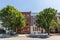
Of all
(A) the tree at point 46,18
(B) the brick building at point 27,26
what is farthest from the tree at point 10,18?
(B) the brick building at point 27,26

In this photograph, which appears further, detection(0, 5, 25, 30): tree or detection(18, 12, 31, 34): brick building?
detection(18, 12, 31, 34): brick building

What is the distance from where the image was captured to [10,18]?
41250 mm

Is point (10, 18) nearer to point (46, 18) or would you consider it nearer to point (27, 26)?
point (46, 18)

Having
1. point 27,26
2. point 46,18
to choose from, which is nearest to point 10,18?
point 46,18

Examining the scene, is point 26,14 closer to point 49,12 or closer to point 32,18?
point 32,18

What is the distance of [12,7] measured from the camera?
43.3 metres

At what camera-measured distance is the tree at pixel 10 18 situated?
41.3 m

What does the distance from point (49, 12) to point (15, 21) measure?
9.90 metres

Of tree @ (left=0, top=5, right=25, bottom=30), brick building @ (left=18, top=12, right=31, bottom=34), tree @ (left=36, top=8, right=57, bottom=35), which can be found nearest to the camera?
tree @ (left=0, top=5, right=25, bottom=30)

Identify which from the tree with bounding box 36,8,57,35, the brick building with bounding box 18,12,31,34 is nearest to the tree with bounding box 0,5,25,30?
the tree with bounding box 36,8,57,35

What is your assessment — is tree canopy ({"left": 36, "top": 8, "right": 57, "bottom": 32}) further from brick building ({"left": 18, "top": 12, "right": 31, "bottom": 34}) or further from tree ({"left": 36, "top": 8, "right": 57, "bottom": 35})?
brick building ({"left": 18, "top": 12, "right": 31, "bottom": 34})

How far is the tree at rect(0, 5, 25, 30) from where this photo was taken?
41312 millimetres

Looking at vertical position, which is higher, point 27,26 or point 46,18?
point 46,18

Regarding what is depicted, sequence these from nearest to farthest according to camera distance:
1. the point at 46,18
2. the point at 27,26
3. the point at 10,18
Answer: the point at 10,18
the point at 46,18
the point at 27,26
